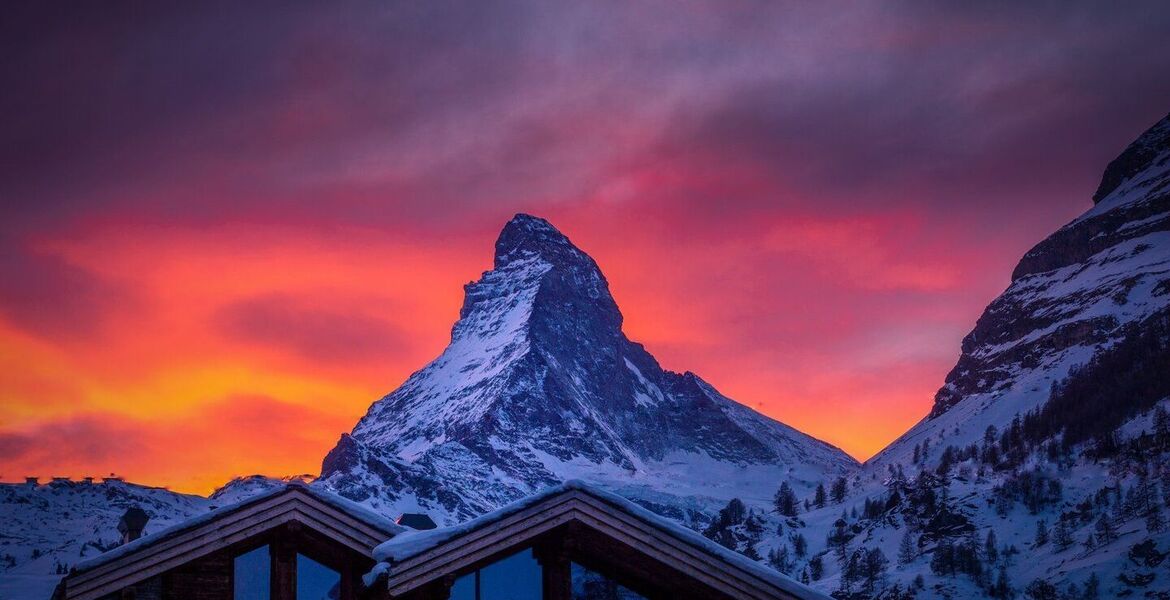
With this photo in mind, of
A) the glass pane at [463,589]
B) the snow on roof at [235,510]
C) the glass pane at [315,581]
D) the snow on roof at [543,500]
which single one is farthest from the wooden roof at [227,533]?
the glass pane at [463,589]

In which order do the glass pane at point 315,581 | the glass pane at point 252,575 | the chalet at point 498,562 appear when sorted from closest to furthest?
the chalet at point 498,562 < the glass pane at point 252,575 < the glass pane at point 315,581

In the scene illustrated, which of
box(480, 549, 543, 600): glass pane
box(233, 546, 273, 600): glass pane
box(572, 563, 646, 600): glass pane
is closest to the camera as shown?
box(480, 549, 543, 600): glass pane

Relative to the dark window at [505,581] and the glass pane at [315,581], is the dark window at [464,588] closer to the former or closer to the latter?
the dark window at [505,581]

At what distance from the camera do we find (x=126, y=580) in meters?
24.1

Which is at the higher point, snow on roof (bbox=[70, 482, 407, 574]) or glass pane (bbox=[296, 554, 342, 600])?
snow on roof (bbox=[70, 482, 407, 574])

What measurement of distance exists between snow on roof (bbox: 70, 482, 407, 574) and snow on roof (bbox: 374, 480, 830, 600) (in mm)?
1782

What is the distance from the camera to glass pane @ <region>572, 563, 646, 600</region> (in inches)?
930

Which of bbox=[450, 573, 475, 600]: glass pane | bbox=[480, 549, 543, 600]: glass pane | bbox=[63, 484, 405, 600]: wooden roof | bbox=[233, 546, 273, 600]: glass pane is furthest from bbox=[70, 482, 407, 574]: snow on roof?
bbox=[480, 549, 543, 600]: glass pane

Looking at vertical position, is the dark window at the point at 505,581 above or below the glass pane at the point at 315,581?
below

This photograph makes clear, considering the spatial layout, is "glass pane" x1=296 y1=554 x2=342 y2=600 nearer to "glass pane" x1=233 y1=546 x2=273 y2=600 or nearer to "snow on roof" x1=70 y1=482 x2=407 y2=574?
"glass pane" x1=233 y1=546 x2=273 y2=600

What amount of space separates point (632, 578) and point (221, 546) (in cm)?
713

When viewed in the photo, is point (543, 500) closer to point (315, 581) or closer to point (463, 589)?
point (463, 589)

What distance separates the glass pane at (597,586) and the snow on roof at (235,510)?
3589 millimetres

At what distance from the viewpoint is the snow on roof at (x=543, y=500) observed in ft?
74.9
